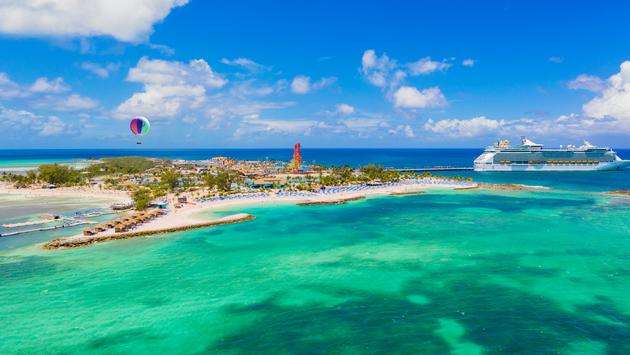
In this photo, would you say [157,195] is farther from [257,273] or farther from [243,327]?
[243,327]

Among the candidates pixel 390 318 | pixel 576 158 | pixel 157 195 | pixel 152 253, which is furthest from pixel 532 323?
pixel 576 158

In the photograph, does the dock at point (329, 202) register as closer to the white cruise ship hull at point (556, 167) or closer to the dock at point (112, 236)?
the dock at point (112, 236)

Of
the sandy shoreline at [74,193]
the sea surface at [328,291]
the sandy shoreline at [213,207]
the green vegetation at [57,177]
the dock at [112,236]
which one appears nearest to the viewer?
the sea surface at [328,291]

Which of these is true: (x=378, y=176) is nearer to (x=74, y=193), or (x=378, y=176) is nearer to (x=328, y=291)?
(x=74, y=193)

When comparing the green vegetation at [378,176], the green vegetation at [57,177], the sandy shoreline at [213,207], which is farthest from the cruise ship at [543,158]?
the green vegetation at [57,177]

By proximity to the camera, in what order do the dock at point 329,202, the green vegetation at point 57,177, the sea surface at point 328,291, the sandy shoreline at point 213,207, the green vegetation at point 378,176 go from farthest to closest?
1. the green vegetation at point 378,176
2. the green vegetation at point 57,177
3. the dock at point 329,202
4. the sandy shoreline at point 213,207
5. the sea surface at point 328,291

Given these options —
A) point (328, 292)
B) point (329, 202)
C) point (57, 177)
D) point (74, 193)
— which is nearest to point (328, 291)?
point (328, 292)

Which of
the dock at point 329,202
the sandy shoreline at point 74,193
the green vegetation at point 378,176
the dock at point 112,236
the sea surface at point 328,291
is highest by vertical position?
the green vegetation at point 378,176

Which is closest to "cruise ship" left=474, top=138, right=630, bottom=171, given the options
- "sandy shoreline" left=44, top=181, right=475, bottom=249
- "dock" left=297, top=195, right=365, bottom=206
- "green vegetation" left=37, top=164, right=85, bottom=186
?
"sandy shoreline" left=44, top=181, right=475, bottom=249
